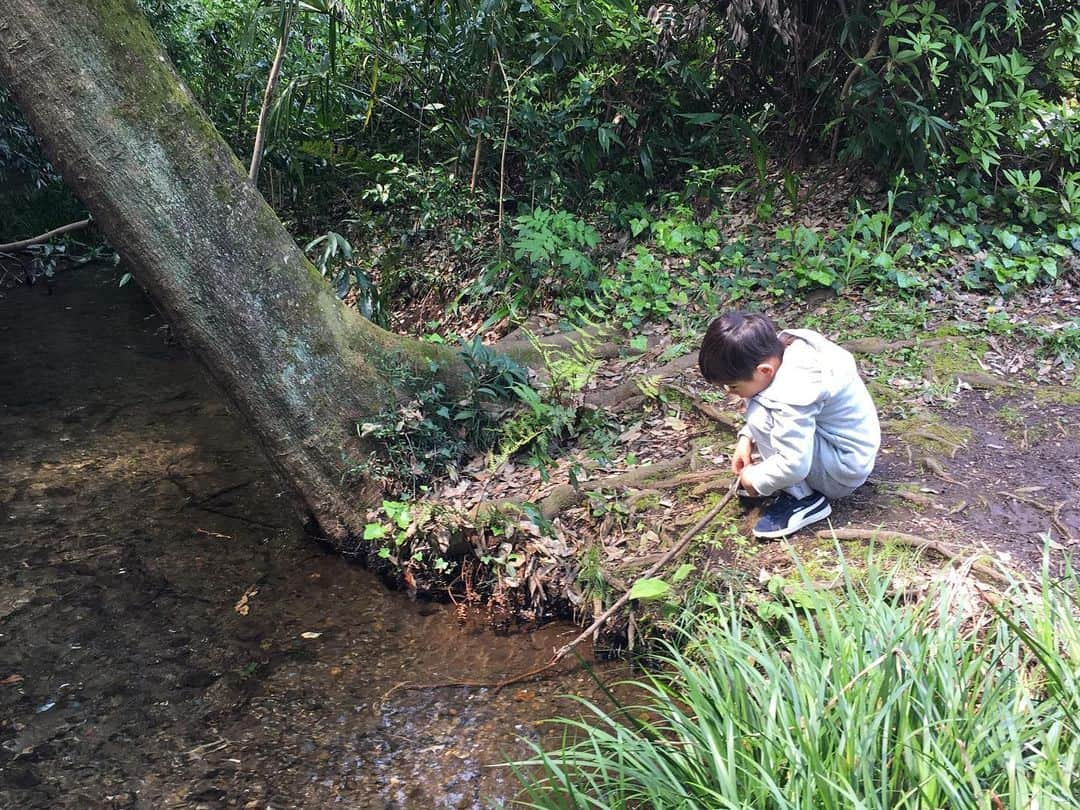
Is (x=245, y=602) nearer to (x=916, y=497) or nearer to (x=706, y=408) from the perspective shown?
(x=706, y=408)

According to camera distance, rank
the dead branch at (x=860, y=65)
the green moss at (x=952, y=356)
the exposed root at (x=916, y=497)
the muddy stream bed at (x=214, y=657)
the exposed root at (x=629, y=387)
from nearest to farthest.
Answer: the muddy stream bed at (x=214, y=657) → the exposed root at (x=916, y=497) → the green moss at (x=952, y=356) → the exposed root at (x=629, y=387) → the dead branch at (x=860, y=65)

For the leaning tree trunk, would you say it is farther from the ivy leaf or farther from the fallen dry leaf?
the ivy leaf

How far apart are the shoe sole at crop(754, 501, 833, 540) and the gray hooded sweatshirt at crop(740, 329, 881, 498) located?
98 mm

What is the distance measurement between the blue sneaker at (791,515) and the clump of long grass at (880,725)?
807 millimetres

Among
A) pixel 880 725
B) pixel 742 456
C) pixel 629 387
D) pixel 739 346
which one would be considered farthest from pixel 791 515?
pixel 629 387

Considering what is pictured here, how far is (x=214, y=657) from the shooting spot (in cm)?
354

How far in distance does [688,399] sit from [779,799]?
2.85 meters

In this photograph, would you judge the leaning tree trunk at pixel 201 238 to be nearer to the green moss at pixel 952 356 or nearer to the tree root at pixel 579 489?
the tree root at pixel 579 489

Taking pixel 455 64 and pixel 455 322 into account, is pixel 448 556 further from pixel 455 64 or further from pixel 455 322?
pixel 455 64

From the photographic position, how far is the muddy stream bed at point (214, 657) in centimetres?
291

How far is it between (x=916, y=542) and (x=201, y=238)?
3.14 metres

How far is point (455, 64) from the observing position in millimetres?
7301

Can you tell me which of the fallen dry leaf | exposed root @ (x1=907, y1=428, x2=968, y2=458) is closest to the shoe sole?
exposed root @ (x1=907, y1=428, x2=968, y2=458)

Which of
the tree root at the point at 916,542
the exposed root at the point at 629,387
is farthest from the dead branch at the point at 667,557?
the exposed root at the point at 629,387
